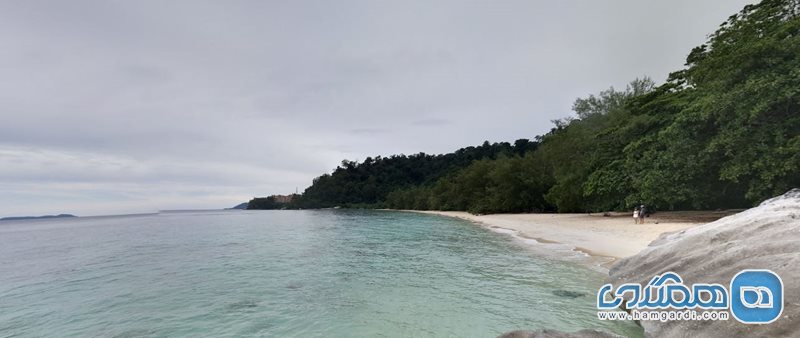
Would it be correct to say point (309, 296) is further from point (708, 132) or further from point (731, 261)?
point (708, 132)

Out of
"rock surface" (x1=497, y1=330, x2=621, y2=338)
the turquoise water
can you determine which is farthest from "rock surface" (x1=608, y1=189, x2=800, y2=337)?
"rock surface" (x1=497, y1=330, x2=621, y2=338)

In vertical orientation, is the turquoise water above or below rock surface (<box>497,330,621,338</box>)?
below

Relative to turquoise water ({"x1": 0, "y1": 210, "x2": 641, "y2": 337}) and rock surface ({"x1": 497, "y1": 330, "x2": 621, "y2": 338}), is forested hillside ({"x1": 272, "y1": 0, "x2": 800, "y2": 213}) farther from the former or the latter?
rock surface ({"x1": 497, "y1": 330, "x2": 621, "y2": 338})

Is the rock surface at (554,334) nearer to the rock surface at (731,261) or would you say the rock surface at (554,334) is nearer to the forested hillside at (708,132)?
the rock surface at (731,261)

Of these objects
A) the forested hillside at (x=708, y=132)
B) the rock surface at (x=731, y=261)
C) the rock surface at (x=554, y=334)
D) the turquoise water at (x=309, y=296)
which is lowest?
the turquoise water at (x=309, y=296)

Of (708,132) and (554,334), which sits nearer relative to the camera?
(554,334)

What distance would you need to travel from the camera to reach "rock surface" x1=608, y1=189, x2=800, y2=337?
4.32m

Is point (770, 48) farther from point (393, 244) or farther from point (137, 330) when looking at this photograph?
point (137, 330)

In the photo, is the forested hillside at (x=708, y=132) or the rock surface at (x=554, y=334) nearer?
the rock surface at (x=554, y=334)

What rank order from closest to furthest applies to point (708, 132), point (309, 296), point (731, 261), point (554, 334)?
1. point (554, 334)
2. point (731, 261)
3. point (309, 296)
4. point (708, 132)

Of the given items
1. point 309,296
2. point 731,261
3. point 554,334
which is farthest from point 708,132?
point 309,296

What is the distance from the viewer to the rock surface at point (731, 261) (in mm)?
4324

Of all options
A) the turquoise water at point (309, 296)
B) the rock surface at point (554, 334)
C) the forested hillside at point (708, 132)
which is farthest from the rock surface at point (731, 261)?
the forested hillside at point (708, 132)

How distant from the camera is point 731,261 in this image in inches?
224
